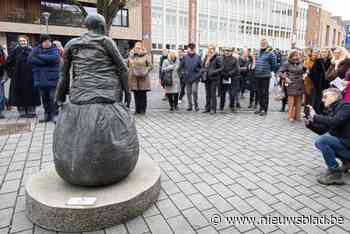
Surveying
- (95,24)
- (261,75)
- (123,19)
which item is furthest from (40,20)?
(95,24)

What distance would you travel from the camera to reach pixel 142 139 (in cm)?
587

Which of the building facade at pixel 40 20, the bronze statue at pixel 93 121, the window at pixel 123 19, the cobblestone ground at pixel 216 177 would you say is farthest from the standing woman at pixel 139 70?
the window at pixel 123 19

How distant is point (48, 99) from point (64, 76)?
157 inches

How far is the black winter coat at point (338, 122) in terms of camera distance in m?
3.64

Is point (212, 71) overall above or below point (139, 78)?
above

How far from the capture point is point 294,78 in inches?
294

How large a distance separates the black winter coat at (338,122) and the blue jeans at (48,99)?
569 cm

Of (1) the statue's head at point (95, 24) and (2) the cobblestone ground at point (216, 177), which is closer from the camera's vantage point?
(2) the cobblestone ground at point (216, 177)

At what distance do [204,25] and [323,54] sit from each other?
3624cm

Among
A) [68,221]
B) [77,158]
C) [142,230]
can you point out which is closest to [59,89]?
[77,158]

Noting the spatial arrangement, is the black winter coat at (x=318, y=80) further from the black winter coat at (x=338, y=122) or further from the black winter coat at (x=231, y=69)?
the black winter coat at (x=338, y=122)

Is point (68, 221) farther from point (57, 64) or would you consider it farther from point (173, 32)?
point (173, 32)

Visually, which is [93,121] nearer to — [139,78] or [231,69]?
[139,78]

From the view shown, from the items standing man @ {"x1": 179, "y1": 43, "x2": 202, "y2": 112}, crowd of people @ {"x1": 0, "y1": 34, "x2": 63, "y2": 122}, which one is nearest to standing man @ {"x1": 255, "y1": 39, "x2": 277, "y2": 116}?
standing man @ {"x1": 179, "y1": 43, "x2": 202, "y2": 112}
